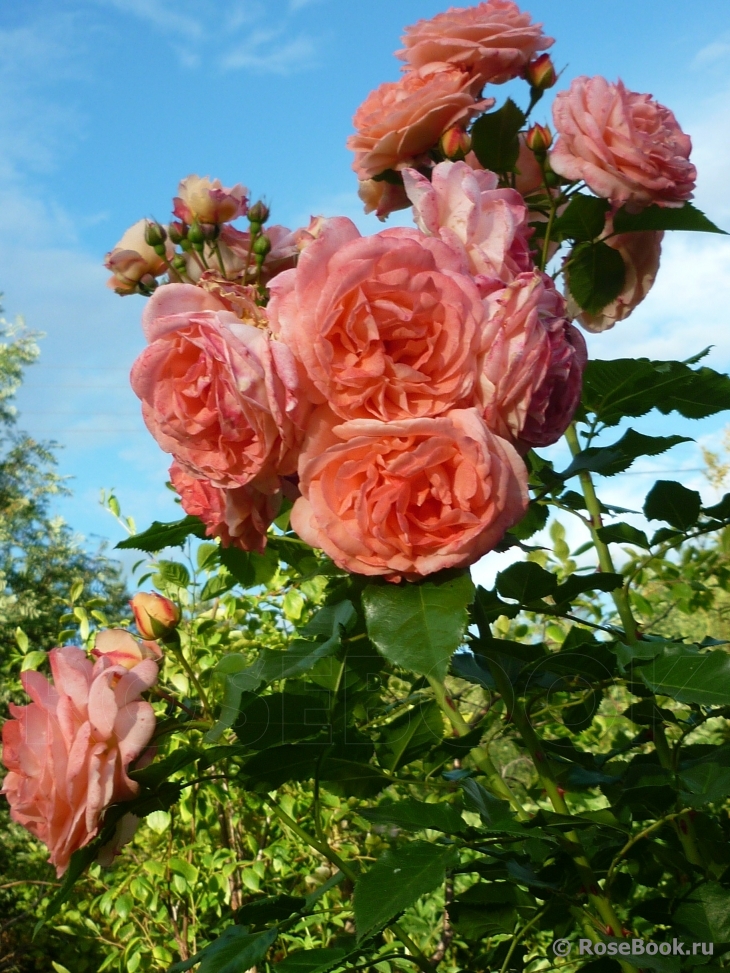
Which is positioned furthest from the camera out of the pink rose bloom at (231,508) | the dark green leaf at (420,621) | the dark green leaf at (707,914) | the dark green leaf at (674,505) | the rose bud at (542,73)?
the dark green leaf at (674,505)

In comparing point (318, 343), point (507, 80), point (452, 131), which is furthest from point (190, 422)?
point (507, 80)

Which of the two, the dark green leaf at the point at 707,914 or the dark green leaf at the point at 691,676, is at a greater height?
the dark green leaf at the point at 691,676

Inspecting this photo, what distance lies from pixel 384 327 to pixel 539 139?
333mm

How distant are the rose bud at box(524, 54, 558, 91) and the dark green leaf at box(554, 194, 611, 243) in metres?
0.14

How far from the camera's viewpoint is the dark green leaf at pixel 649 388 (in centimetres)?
81

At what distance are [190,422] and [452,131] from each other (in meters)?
0.39

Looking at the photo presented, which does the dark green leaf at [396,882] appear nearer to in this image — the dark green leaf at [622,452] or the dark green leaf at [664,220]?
the dark green leaf at [622,452]

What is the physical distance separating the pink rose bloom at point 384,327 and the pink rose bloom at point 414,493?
0.02m

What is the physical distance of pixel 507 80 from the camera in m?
0.87

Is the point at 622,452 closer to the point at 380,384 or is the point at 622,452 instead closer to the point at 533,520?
the point at 533,520

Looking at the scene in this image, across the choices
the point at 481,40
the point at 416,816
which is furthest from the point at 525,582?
the point at 481,40

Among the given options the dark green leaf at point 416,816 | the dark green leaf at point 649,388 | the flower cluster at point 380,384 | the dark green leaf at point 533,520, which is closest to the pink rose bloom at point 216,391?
the flower cluster at point 380,384

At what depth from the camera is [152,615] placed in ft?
3.00

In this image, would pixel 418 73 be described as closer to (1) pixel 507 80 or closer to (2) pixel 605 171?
(1) pixel 507 80
